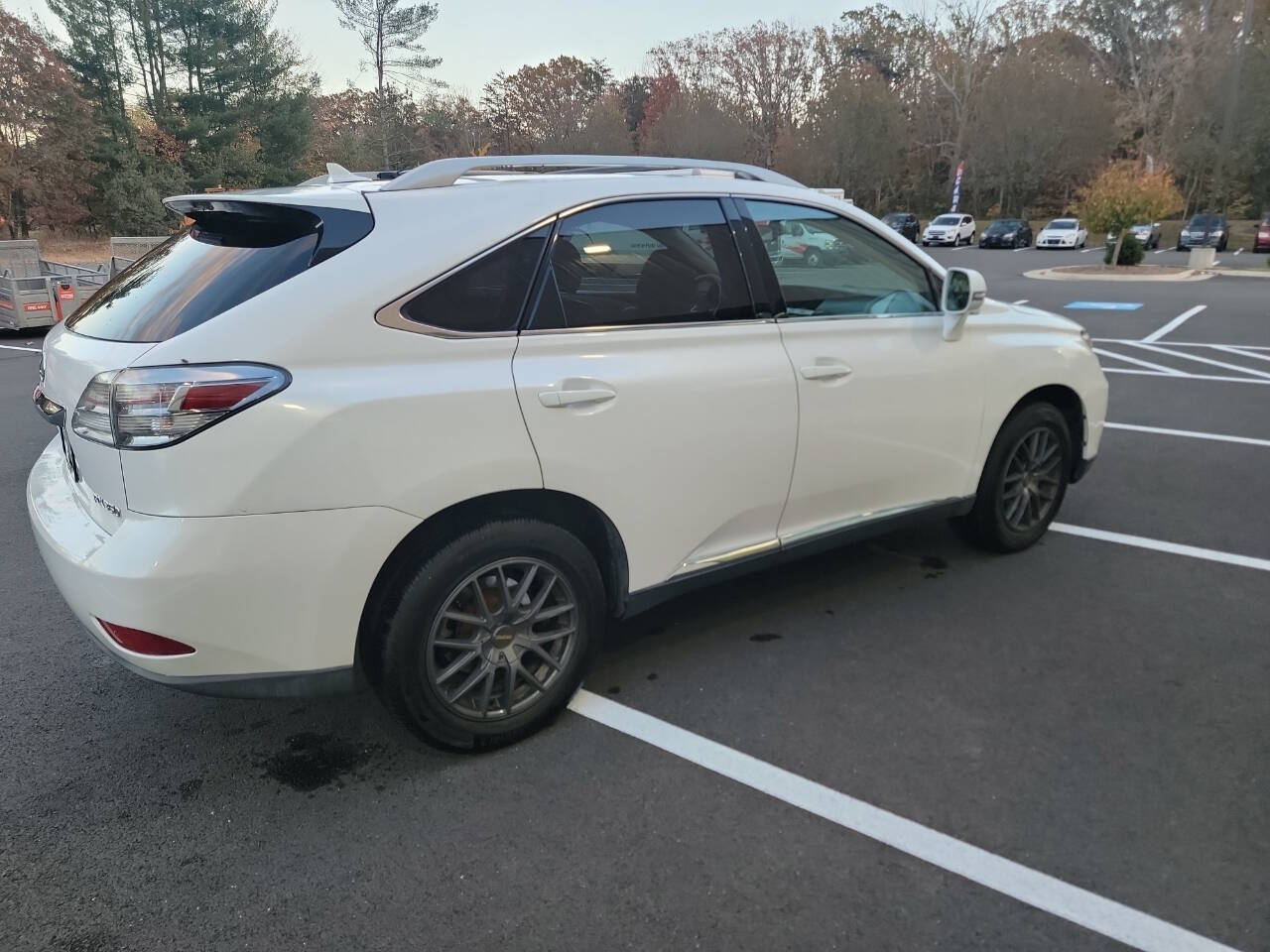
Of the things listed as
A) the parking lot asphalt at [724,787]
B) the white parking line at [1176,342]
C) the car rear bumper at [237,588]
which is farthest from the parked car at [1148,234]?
the car rear bumper at [237,588]

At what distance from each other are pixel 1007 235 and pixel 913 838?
4050 cm

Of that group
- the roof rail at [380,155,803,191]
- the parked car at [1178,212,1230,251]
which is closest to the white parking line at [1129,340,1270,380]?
the roof rail at [380,155,803,191]

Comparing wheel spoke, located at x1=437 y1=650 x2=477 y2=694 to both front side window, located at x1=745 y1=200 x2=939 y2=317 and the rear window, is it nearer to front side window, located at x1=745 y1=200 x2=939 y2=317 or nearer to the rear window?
the rear window

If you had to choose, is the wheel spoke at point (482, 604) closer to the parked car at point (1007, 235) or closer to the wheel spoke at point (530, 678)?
the wheel spoke at point (530, 678)

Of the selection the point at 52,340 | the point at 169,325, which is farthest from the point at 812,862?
the point at 52,340

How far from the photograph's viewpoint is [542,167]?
3203 millimetres

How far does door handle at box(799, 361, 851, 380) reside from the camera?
329 cm

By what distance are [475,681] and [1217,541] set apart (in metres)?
4.07

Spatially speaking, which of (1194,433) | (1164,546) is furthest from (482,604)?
(1194,433)

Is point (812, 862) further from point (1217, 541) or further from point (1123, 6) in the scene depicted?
point (1123, 6)

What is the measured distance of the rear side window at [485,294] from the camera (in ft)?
8.37

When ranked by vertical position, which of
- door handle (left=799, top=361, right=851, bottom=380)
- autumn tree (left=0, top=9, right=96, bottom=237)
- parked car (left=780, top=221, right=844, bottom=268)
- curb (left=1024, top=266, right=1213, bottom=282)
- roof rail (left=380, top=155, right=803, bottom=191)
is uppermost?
autumn tree (left=0, top=9, right=96, bottom=237)

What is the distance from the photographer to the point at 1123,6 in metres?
55.8

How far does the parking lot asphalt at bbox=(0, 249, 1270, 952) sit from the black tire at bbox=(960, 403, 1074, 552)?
19cm
